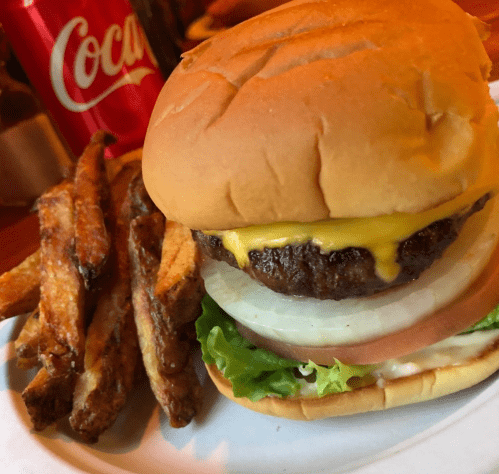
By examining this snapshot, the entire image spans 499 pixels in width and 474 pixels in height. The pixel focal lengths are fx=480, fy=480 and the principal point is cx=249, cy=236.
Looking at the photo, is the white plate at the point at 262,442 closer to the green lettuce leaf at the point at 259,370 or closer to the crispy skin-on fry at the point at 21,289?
the green lettuce leaf at the point at 259,370

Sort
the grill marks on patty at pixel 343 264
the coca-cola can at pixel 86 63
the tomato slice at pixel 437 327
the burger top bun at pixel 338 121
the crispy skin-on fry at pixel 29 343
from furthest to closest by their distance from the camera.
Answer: the coca-cola can at pixel 86 63, the crispy skin-on fry at pixel 29 343, the tomato slice at pixel 437 327, the grill marks on patty at pixel 343 264, the burger top bun at pixel 338 121

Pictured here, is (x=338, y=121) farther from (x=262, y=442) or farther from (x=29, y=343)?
(x=29, y=343)

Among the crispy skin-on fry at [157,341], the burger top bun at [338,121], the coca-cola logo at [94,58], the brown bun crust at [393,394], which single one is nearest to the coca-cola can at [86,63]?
the coca-cola logo at [94,58]

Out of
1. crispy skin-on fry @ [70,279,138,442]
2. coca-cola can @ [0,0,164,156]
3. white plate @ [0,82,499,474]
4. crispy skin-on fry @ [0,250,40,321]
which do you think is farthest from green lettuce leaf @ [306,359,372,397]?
coca-cola can @ [0,0,164,156]

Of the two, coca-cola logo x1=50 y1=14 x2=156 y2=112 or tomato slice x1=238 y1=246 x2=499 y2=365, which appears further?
coca-cola logo x1=50 y1=14 x2=156 y2=112

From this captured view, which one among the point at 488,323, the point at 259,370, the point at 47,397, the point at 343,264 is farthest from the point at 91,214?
the point at 488,323

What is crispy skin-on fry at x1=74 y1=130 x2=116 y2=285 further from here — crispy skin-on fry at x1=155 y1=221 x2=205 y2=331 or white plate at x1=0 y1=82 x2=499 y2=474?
white plate at x1=0 y1=82 x2=499 y2=474
